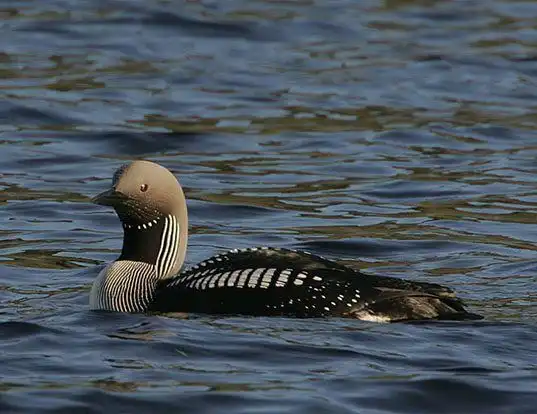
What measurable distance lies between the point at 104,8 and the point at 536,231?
328 inches

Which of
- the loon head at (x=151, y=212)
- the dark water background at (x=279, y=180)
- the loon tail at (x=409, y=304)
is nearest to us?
the dark water background at (x=279, y=180)

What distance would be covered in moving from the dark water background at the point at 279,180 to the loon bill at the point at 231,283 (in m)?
0.09

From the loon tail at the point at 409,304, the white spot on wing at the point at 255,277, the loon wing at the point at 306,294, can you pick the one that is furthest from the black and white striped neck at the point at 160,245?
the loon tail at the point at 409,304

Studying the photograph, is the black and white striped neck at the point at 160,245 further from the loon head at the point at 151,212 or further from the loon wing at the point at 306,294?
the loon wing at the point at 306,294

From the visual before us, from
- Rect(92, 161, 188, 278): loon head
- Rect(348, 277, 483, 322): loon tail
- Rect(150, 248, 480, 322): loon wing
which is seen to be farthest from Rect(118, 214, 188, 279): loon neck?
Rect(348, 277, 483, 322): loon tail

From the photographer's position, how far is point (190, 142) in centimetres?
1326

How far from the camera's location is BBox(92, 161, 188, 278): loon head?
821 cm

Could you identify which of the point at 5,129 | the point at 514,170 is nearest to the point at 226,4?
the point at 5,129

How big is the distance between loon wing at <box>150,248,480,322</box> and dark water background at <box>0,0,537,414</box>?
0.23 feet

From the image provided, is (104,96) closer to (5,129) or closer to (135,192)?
(5,129)

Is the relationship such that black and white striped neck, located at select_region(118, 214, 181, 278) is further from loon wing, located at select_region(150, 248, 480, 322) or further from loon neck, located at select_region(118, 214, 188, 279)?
loon wing, located at select_region(150, 248, 480, 322)

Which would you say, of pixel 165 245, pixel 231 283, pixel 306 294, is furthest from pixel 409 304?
pixel 165 245

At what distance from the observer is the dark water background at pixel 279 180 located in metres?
7.04

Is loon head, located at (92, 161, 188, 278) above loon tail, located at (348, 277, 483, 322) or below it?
above
